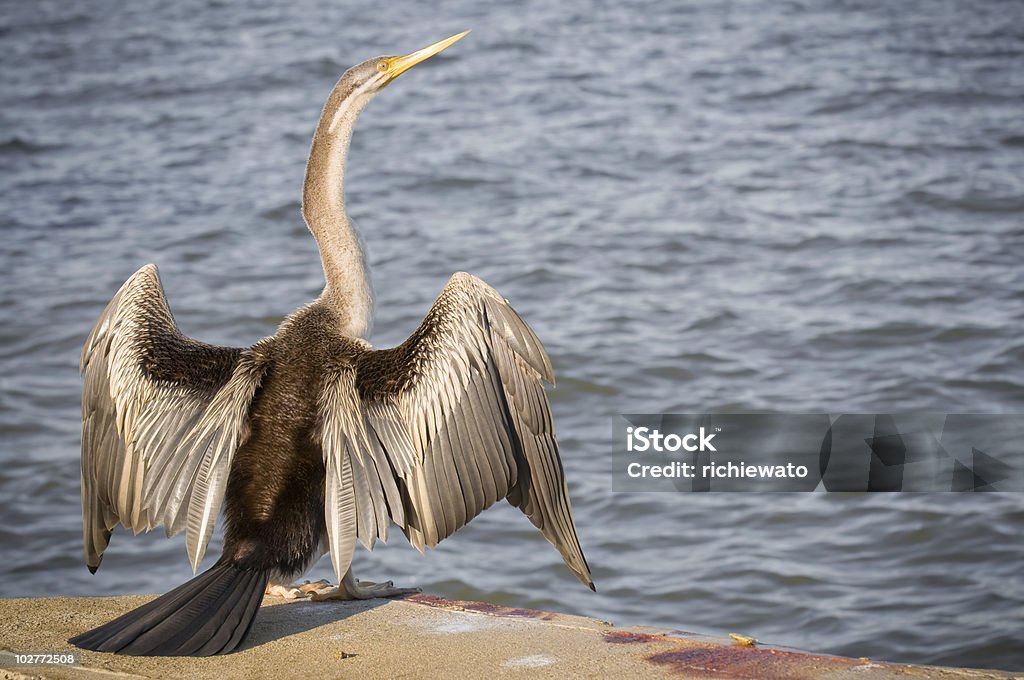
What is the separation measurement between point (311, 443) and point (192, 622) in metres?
0.66

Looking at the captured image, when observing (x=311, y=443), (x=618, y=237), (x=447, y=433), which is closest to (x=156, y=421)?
(x=311, y=443)

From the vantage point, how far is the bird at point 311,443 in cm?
379

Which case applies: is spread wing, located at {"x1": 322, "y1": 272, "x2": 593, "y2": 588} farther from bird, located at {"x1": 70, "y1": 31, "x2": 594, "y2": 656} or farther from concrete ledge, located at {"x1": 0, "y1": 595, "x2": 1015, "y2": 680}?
concrete ledge, located at {"x1": 0, "y1": 595, "x2": 1015, "y2": 680}

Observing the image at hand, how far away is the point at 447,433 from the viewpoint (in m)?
3.94

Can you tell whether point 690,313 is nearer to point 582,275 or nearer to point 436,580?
point 582,275

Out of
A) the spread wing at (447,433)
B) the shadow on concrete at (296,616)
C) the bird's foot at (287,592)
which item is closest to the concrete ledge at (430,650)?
A: the shadow on concrete at (296,616)

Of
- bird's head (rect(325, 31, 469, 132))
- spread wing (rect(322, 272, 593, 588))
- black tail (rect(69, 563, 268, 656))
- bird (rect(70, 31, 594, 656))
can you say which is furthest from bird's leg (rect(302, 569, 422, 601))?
bird's head (rect(325, 31, 469, 132))

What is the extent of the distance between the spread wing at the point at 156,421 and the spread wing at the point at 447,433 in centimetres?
33

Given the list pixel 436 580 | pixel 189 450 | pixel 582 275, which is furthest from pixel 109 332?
pixel 582 275

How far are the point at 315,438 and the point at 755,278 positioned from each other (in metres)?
5.86

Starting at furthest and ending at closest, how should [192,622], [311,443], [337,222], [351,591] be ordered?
[337,222]
[351,591]
[311,443]
[192,622]

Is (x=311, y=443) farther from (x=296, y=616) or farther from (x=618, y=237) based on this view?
(x=618, y=237)

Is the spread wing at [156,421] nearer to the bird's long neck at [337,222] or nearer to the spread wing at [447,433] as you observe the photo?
the spread wing at [447,433]

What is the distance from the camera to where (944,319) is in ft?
27.7
